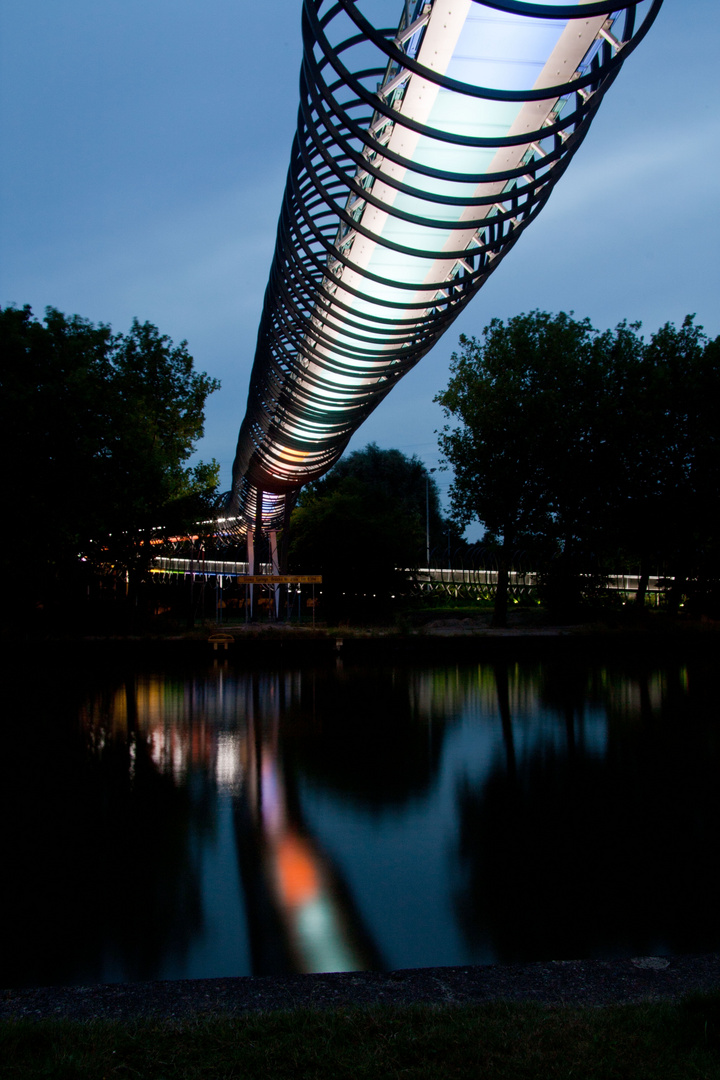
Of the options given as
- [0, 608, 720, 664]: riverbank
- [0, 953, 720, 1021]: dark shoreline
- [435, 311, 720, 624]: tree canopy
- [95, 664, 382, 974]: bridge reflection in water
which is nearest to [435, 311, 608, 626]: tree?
[435, 311, 720, 624]: tree canopy

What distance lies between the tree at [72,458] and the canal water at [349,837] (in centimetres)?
960

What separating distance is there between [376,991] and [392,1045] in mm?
606

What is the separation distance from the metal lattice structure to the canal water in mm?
5653

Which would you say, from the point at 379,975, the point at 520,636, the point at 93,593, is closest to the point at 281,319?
the point at 379,975

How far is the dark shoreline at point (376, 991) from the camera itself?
11.9 feet

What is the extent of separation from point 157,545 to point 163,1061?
85.1 ft

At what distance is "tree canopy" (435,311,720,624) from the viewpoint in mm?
32594

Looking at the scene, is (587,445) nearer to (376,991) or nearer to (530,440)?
(530,440)

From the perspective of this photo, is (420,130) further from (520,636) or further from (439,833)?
(520,636)

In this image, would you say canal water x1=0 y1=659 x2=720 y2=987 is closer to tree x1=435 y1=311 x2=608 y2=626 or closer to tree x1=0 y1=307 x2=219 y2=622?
tree x1=0 y1=307 x2=219 y2=622

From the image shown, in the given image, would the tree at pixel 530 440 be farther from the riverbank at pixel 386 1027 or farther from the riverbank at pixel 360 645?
the riverbank at pixel 386 1027

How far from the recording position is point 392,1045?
10.5ft

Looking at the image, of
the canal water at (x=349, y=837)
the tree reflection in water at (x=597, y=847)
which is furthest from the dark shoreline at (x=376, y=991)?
the tree reflection in water at (x=597, y=847)

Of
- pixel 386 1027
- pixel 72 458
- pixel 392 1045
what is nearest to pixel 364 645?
pixel 72 458
